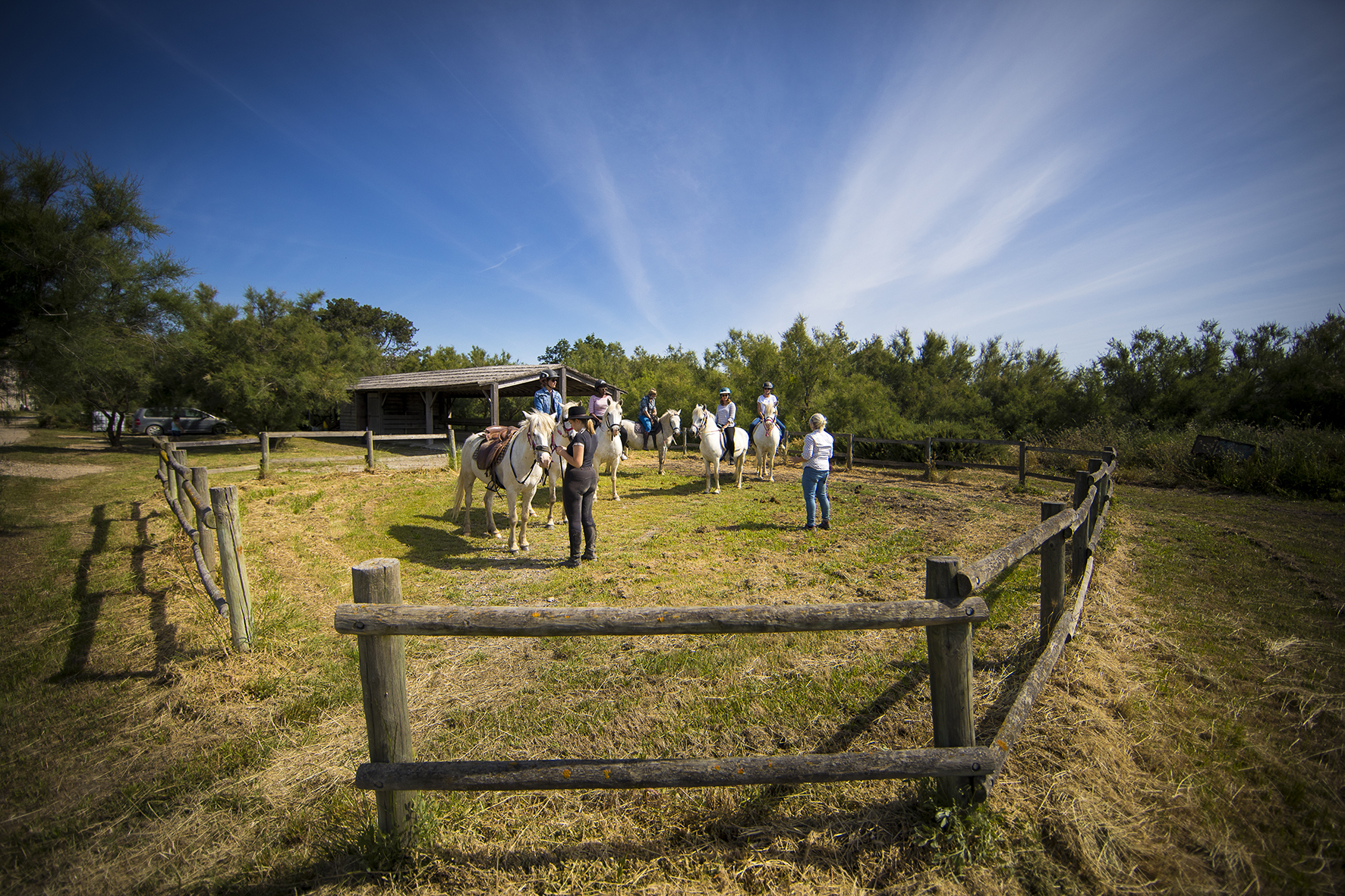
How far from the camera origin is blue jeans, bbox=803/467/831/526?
8.14m

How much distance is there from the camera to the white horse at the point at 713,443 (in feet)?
39.2

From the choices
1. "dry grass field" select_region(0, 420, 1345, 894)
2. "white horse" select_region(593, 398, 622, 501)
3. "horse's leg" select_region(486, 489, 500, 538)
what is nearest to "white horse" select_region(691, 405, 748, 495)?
"white horse" select_region(593, 398, 622, 501)

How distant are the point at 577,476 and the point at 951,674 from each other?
4790 mm

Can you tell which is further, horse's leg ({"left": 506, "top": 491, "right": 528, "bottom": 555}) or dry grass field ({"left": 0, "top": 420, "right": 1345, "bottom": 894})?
horse's leg ({"left": 506, "top": 491, "right": 528, "bottom": 555})

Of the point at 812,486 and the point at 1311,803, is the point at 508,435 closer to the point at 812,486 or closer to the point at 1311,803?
the point at 812,486

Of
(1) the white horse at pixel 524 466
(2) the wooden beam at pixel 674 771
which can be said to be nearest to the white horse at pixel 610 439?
(1) the white horse at pixel 524 466

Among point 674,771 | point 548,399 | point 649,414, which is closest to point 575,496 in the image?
point 674,771

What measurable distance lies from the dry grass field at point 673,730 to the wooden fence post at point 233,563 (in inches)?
6.4

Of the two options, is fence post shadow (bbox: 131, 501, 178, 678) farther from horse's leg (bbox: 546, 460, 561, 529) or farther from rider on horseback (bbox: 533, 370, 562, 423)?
rider on horseback (bbox: 533, 370, 562, 423)

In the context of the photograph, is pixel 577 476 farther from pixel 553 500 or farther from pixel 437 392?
pixel 437 392

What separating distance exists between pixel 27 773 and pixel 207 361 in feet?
82.3

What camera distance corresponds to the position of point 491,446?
786 cm

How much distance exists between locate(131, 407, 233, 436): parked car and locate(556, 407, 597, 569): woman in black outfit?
29559mm

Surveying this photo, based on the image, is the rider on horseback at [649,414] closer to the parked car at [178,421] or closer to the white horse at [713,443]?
the white horse at [713,443]
